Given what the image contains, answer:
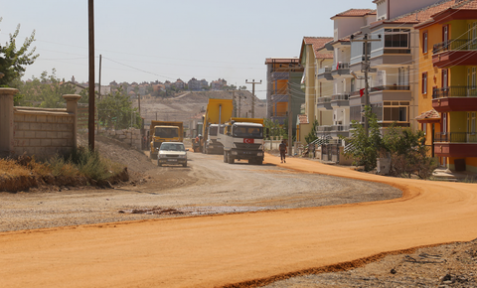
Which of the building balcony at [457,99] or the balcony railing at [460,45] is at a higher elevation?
A: the balcony railing at [460,45]

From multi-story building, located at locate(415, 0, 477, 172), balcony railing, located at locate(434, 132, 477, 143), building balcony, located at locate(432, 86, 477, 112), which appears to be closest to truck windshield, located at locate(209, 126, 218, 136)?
multi-story building, located at locate(415, 0, 477, 172)

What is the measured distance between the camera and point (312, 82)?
78625mm

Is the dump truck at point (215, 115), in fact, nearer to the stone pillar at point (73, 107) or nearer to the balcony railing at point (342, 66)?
the balcony railing at point (342, 66)

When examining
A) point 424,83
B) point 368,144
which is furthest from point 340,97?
point 368,144

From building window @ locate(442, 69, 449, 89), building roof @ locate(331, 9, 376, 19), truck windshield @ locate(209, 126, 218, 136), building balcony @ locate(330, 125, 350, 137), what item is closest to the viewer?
building window @ locate(442, 69, 449, 89)

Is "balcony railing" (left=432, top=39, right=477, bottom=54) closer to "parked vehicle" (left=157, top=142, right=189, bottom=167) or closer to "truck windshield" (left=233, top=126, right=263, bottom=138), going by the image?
"truck windshield" (left=233, top=126, right=263, bottom=138)

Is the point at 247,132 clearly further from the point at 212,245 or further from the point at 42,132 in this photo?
the point at 212,245

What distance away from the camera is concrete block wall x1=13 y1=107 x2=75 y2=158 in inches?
822

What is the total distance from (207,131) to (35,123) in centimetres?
3547

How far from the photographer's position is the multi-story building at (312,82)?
239 ft

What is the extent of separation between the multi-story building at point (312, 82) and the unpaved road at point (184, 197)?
4537 centimetres

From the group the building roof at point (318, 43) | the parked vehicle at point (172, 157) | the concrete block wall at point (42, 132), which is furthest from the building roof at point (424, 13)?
the concrete block wall at point (42, 132)

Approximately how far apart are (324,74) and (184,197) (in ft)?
165

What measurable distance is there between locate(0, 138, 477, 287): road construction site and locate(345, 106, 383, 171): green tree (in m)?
12.9
